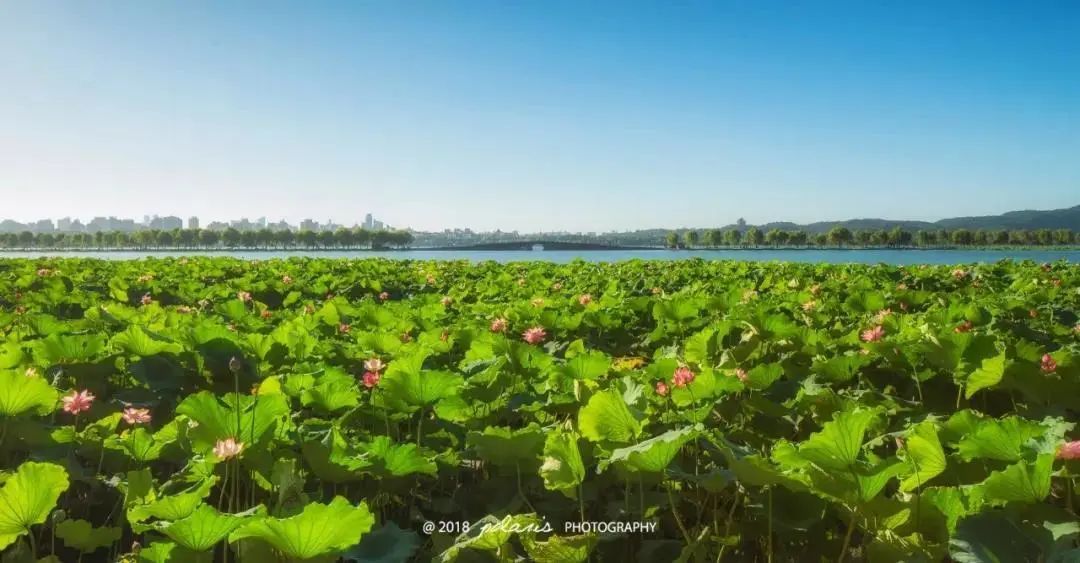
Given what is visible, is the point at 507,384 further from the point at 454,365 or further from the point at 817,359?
the point at 817,359

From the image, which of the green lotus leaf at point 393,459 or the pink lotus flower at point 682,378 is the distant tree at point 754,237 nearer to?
the pink lotus flower at point 682,378

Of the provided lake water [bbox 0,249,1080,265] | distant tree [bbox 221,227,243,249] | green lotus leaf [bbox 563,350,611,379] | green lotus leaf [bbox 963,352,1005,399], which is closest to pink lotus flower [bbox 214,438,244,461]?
green lotus leaf [bbox 563,350,611,379]

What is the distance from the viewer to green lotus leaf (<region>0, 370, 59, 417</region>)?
2078 millimetres

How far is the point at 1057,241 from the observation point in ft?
346

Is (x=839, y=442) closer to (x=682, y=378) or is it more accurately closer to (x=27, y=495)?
(x=682, y=378)

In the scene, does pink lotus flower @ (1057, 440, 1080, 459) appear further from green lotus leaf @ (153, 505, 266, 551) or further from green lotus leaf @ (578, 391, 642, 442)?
green lotus leaf @ (153, 505, 266, 551)

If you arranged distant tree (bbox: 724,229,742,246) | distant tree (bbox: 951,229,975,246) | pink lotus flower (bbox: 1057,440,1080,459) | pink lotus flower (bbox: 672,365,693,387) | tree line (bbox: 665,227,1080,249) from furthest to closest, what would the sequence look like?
distant tree (bbox: 724,229,742,246) < distant tree (bbox: 951,229,975,246) < tree line (bbox: 665,227,1080,249) < pink lotus flower (bbox: 672,365,693,387) < pink lotus flower (bbox: 1057,440,1080,459)

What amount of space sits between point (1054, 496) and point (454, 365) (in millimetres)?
2537

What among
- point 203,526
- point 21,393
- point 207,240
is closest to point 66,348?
point 21,393

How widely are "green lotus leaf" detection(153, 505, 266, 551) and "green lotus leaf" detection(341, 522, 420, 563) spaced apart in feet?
0.90

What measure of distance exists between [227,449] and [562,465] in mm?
913

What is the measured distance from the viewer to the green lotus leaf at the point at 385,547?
1549 mm

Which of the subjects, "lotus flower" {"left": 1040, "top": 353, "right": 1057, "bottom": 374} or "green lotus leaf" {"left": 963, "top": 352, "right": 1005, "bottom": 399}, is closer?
"green lotus leaf" {"left": 963, "top": 352, "right": 1005, "bottom": 399}

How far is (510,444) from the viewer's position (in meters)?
1.92
